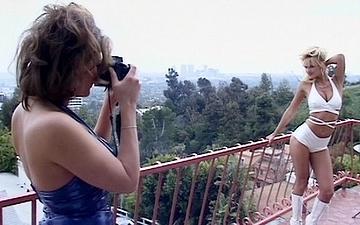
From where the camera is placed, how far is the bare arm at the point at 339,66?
2.47 metres

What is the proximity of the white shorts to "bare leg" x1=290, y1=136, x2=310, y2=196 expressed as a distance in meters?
0.02

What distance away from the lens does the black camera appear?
37.0 inches

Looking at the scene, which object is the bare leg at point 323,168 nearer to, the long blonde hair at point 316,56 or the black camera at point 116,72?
the long blonde hair at point 316,56

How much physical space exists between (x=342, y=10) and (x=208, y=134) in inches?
118

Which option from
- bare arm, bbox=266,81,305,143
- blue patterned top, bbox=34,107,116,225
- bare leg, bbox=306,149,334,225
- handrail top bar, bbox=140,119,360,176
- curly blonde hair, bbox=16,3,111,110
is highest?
curly blonde hair, bbox=16,3,111,110

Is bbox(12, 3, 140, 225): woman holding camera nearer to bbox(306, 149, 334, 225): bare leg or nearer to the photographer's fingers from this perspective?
the photographer's fingers

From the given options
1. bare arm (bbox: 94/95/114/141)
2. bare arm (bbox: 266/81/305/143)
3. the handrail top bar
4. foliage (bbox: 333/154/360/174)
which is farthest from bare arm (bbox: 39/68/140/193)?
foliage (bbox: 333/154/360/174)

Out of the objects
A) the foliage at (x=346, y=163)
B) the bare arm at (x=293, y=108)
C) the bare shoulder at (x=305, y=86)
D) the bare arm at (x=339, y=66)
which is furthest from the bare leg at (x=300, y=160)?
the foliage at (x=346, y=163)

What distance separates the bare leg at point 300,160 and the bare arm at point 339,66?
0.39 meters

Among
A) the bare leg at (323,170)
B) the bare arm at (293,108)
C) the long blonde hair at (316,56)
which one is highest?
the long blonde hair at (316,56)

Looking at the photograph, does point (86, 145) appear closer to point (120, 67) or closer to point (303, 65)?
point (120, 67)

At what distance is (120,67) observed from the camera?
0.97 meters

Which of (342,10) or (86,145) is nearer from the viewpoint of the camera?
(86,145)

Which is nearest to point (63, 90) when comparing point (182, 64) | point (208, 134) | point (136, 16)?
point (136, 16)
